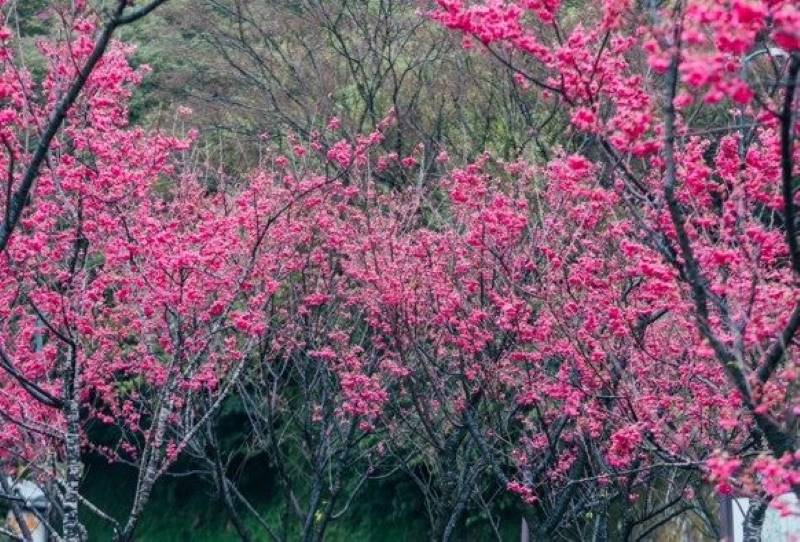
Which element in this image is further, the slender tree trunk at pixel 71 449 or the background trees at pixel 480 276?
the slender tree trunk at pixel 71 449

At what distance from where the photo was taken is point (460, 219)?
418 inches

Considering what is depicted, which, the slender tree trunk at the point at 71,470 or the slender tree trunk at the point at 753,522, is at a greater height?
the slender tree trunk at the point at 753,522

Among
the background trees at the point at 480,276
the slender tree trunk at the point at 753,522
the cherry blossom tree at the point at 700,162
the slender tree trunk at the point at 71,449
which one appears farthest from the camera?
the slender tree trunk at the point at 71,449

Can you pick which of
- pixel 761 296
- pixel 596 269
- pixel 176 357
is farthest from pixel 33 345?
pixel 761 296

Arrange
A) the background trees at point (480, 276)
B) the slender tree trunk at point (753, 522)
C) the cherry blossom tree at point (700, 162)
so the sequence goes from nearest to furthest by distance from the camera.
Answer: the cherry blossom tree at point (700, 162) < the background trees at point (480, 276) < the slender tree trunk at point (753, 522)

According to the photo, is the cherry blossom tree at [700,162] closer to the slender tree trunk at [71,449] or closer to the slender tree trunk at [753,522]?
the slender tree trunk at [753,522]

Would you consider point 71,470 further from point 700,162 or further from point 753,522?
point 700,162

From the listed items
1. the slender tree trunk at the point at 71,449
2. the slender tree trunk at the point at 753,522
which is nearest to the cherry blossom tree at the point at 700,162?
the slender tree trunk at the point at 753,522

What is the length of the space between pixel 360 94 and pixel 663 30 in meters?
12.3

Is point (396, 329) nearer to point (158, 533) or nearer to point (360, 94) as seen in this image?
point (360, 94)

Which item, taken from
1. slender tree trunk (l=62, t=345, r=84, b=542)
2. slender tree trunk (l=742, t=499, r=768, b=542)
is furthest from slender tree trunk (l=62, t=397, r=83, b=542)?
slender tree trunk (l=742, t=499, r=768, b=542)

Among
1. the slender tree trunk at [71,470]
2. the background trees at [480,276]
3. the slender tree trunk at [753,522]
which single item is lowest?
the slender tree trunk at [71,470]

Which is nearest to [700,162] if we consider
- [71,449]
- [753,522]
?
[753,522]

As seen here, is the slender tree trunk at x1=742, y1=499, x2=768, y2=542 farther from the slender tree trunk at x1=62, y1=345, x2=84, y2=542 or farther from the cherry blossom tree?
the slender tree trunk at x1=62, y1=345, x2=84, y2=542
